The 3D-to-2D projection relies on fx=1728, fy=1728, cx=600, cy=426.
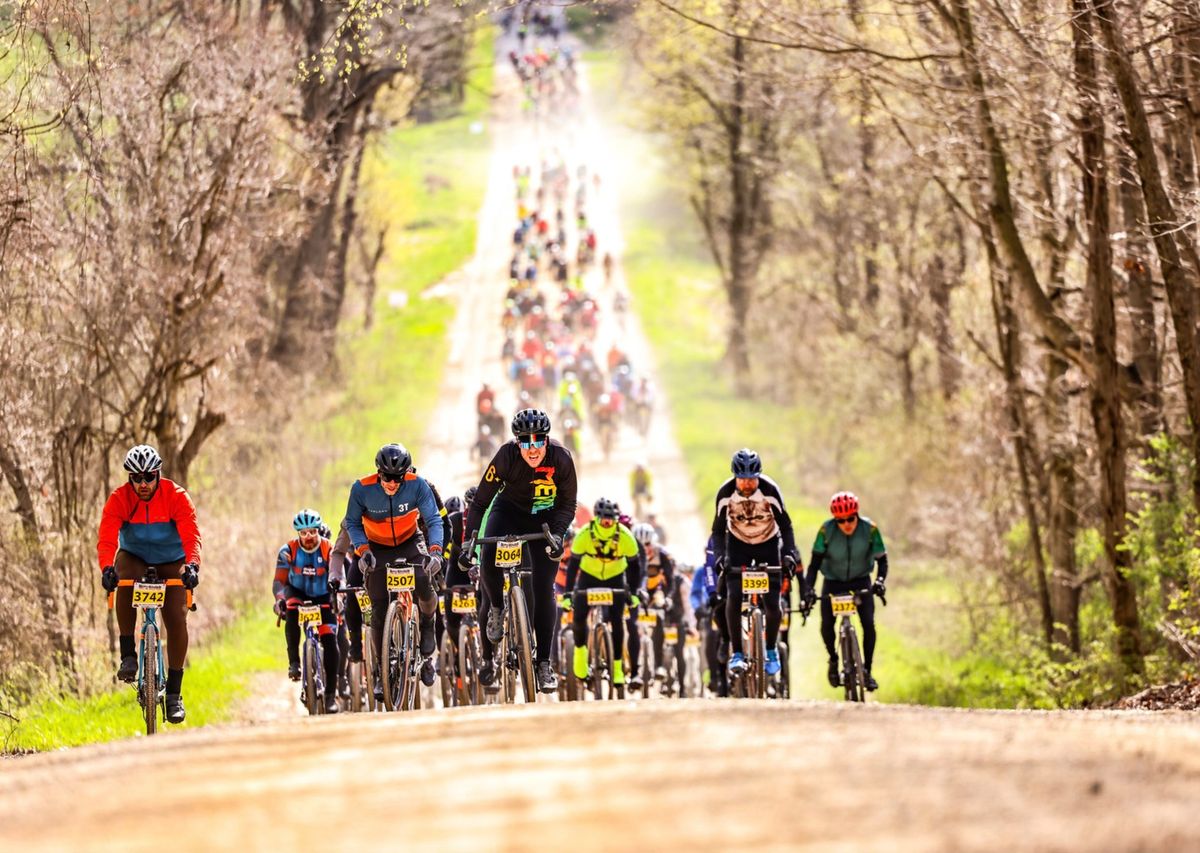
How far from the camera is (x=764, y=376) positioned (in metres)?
56.0

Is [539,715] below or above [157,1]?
below

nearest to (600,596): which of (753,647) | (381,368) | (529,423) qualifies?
(753,647)

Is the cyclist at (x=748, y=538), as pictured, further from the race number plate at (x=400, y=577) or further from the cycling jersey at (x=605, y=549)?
the race number plate at (x=400, y=577)

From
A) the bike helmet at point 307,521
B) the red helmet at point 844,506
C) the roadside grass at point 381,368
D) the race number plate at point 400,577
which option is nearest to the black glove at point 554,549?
the race number plate at point 400,577

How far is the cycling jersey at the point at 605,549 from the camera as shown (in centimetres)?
1523

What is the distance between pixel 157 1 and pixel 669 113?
98.8 feet

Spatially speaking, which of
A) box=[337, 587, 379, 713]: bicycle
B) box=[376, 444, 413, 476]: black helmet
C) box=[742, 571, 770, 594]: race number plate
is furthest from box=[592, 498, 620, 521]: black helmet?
box=[376, 444, 413, 476]: black helmet

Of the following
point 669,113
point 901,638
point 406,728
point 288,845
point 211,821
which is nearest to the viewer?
point 288,845

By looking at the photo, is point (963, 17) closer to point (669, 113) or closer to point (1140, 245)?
point (1140, 245)

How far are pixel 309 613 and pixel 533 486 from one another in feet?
10.4

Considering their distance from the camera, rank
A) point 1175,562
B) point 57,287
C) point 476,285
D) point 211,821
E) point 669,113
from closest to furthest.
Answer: point 211,821 < point 1175,562 < point 57,287 < point 669,113 < point 476,285

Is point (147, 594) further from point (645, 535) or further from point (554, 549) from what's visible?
point (645, 535)

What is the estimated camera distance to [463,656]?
15.0 metres

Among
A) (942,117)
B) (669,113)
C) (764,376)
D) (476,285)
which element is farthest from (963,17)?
(476,285)
